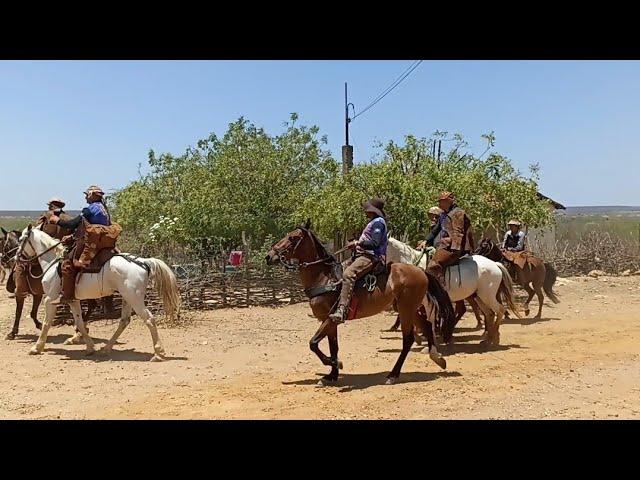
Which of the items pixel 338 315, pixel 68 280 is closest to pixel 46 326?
pixel 68 280

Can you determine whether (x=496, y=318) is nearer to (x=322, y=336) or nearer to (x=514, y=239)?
(x=322, y=336)

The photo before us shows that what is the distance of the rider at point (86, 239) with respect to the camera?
8.47 m

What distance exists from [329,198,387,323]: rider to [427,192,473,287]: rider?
2170 mm

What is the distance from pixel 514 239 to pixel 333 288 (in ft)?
22.6

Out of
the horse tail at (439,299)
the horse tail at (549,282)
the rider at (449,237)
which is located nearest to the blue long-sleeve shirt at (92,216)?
the horse tail at (439,299)

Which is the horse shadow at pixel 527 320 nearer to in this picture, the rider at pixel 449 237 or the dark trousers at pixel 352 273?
the rider at pixel 449 237

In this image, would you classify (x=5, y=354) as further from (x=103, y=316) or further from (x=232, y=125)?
(x=232, y=125)

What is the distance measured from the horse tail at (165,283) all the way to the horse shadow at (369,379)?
2.72 metres

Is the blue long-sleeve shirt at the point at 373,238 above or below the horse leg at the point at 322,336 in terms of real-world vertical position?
above

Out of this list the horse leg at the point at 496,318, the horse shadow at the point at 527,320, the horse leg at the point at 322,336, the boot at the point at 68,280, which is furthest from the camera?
the horse shadow at the point at 527,320

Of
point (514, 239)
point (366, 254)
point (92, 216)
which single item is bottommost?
point (366, 254)

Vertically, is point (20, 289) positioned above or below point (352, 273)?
below

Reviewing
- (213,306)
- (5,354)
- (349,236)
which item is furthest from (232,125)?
(5,354)

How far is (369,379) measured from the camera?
717cm
